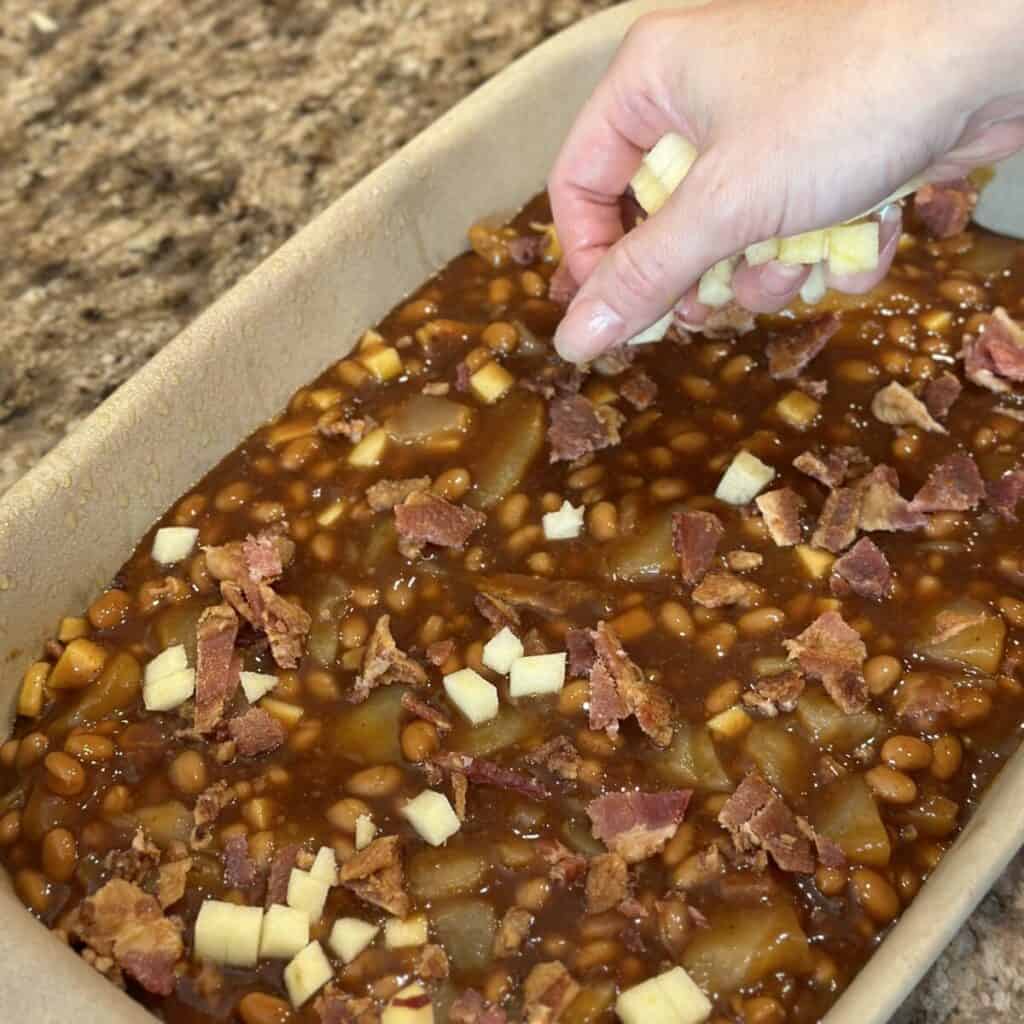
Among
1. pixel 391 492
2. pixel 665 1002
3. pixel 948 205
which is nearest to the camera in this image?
pixel 665 1002

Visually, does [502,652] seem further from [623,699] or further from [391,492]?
[391,492]

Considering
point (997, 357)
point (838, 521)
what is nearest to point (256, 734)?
point (838, 521)

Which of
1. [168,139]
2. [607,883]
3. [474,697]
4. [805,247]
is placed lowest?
[607,883]

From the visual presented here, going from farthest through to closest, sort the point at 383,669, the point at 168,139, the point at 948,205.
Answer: the point at 168,139, the point at 948,205, the point at 383,669

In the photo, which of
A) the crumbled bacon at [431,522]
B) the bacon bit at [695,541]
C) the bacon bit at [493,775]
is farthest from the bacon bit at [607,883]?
the crumbled bacon at [431,522]

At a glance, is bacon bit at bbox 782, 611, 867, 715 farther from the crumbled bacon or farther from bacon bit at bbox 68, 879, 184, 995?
bacon bit at bbox 68, 879, 184, 995

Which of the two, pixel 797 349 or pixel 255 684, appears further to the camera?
pixel 797 349

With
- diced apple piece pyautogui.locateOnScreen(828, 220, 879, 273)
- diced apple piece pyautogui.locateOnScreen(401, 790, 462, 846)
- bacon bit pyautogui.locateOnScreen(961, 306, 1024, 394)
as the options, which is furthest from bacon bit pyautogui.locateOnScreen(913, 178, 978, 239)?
diced apple piece pyautogui.locateOnScreen(401, 790, 462, 846)
